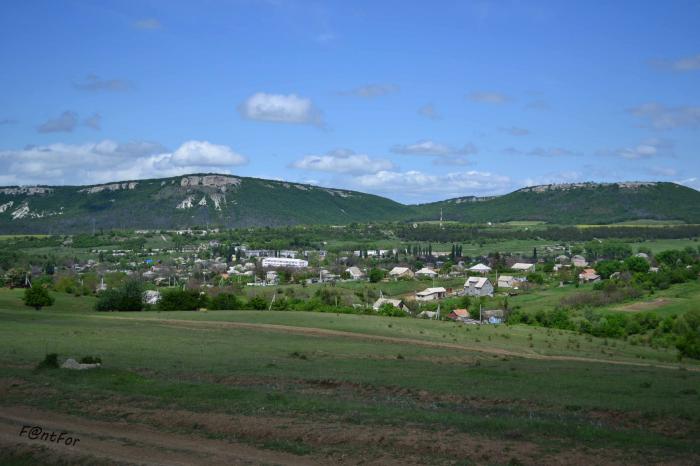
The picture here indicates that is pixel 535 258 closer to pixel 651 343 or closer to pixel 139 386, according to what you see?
pixel 651 343

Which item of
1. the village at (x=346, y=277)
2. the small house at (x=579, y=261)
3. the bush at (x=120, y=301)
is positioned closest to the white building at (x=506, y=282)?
the village at (x=346, y=277)

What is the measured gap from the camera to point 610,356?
47125 mm

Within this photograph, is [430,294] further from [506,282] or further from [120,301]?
[120,301]

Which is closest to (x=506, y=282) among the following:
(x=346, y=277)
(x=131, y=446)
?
(x=346, y=277)

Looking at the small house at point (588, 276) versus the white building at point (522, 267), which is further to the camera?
the white building at point (522, 267)

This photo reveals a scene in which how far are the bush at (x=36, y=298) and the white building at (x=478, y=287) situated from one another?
2770 inches

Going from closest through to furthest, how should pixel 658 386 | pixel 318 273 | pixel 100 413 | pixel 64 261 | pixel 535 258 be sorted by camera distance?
pixel 100 413
pixel 658 386
pixel 318 273
pixel 64 261
pixel 535 258

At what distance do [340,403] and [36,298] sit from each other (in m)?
65.8

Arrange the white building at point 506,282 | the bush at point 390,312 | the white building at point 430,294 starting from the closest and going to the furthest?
1. the bush at point 390,312
2. the white building at point 430,294
3. the white building at point 506,282

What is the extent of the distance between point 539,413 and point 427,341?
3000cm

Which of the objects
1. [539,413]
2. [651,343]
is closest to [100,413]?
[539,413]

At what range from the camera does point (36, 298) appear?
77.7 m

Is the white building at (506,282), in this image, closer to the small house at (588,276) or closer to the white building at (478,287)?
the white building at (478,287)

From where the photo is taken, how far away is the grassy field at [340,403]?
15914 millimetres
